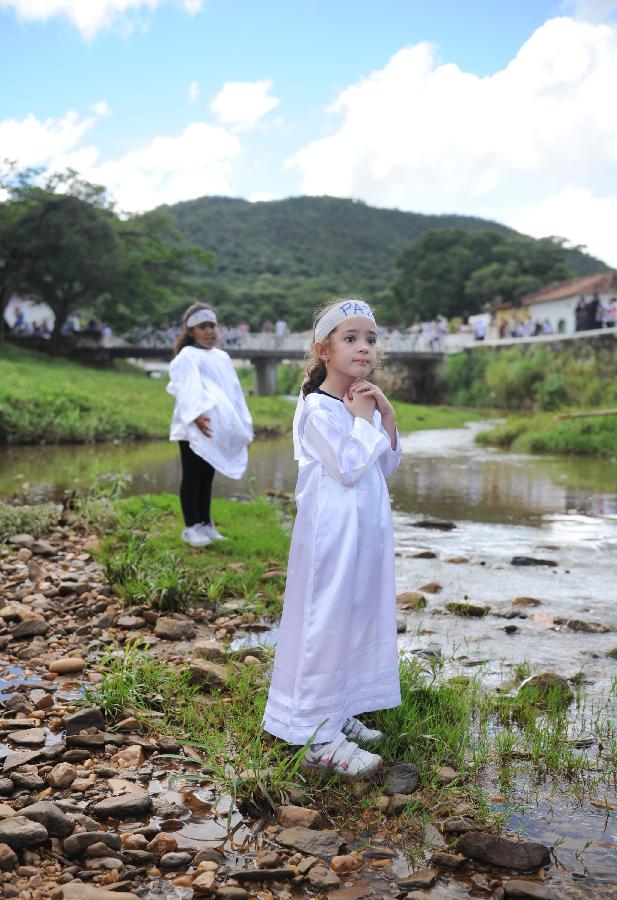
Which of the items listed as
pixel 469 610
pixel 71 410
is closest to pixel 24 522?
pixel 469 610

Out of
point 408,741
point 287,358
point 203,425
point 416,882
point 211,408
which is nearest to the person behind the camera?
point 416,882

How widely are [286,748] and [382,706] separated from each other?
421 mm

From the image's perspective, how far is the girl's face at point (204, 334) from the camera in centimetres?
687

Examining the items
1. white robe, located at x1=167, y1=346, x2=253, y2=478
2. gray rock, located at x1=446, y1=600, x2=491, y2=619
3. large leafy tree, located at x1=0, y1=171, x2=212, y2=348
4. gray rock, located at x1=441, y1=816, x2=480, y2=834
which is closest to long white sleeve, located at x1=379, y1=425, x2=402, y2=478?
gray rock, located at x1=441, y1=816, x2=480, y2=834

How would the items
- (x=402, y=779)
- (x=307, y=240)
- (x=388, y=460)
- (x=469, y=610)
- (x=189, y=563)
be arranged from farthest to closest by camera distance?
1. (x=307, y=240)
2. (x=189, y=563)
3. (x=469, y=610)
4. (x=388, y=460)
5. (x=402, y=779)

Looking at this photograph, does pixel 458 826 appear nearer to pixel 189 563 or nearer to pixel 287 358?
pixel 189 563

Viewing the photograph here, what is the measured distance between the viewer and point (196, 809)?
2.92 metres

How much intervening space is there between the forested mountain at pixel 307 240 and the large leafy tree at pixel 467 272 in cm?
2023

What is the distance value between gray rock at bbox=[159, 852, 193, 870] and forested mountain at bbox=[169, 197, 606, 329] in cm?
8961

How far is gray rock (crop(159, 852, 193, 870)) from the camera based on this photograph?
100 inches

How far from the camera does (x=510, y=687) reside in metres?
4.09

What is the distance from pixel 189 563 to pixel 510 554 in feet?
10.6

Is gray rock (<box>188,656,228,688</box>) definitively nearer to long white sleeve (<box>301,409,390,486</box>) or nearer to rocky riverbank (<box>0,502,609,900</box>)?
rocky riverbank (<box>0,502,609,900</box>)

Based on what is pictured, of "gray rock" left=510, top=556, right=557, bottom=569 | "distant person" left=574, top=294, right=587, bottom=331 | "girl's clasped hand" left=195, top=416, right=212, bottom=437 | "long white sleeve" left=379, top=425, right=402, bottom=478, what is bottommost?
"gray rock" left=510, top=556, right=557, bottom=569
